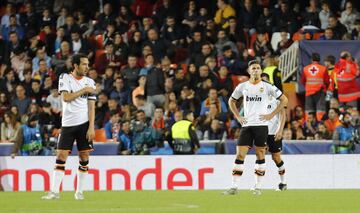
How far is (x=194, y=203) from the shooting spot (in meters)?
14.2

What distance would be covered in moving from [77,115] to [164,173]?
6827 millimetres

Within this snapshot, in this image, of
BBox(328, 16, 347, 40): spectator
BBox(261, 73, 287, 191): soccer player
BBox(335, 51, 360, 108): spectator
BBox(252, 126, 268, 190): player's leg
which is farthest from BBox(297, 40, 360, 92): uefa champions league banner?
BBox(252, 126, 268, 190): player's leg

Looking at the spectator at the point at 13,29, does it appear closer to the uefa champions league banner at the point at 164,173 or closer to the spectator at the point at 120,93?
the spectator at the point at 120,93

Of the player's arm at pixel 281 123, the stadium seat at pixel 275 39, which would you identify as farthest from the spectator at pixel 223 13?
the player's arm at pixel 281 123

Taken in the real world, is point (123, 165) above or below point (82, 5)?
below

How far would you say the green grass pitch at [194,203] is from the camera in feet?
42.1

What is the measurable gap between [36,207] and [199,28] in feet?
46.1

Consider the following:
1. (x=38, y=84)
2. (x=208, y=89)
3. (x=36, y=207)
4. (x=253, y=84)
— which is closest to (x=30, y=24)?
(x=38, y=84)

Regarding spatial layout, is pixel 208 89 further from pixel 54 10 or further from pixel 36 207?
pixel 36 207

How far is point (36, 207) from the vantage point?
43.9 ft

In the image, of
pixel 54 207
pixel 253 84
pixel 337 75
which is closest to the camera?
pixel 54 207

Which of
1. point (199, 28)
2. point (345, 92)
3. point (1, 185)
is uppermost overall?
point (199, 28)

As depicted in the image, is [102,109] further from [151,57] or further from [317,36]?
[317,36]

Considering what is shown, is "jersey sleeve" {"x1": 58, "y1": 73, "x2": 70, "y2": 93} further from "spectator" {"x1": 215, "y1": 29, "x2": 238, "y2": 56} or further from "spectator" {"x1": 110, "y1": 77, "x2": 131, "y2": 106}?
"spectator" {"x1": 215, "y1": 29, "x2": 238, "y2": 56}
